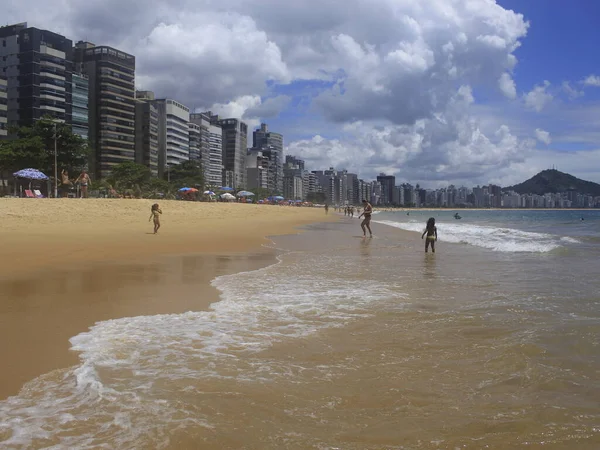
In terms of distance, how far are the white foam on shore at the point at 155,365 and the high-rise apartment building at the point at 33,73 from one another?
93.6 meters

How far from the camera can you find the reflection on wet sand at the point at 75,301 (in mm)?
4410

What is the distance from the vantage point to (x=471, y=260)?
13656mm

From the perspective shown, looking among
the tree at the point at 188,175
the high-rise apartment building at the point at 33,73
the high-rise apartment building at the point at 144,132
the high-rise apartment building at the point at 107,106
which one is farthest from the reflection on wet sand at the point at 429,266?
the high-rise apartment building at the point at 144,132

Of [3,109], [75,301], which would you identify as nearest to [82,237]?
[75,301]

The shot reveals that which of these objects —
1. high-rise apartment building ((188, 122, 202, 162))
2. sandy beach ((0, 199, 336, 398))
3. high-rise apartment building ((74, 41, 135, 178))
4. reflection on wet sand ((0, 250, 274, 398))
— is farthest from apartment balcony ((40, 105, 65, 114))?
reflection on wet sand ((0, 250, 274, 398))

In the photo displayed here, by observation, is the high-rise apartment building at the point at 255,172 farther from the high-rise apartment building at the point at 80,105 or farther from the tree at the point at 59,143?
the tree at the point at 59,143

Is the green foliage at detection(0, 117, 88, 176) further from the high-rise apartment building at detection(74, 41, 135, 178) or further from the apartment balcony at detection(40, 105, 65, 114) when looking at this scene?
the high-rise apartment building at detection(74, 41, 135, 178)

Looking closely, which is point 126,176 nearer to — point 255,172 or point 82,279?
point 82,279

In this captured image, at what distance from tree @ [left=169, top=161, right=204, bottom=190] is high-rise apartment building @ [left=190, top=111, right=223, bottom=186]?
53251 mm

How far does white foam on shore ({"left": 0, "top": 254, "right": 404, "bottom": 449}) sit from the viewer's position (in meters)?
3.10

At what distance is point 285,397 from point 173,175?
10049 centimetres

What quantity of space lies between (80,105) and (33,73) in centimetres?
1080

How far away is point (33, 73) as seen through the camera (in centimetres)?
8569

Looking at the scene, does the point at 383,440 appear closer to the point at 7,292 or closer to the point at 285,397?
the point at 285,397
